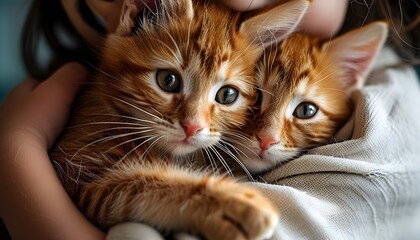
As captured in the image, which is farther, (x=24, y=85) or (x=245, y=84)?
(x=24, y=85)

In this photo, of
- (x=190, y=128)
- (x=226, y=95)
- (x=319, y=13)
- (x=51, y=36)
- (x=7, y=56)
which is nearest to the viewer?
(x=190, y=128)

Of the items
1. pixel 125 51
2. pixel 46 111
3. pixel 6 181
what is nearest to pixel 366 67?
pixel 125 51

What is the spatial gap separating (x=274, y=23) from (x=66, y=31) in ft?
2.64

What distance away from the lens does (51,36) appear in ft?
5.58

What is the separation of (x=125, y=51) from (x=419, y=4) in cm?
102

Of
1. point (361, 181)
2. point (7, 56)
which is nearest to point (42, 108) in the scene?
point (361, 181)

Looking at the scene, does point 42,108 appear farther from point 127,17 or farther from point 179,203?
point 179,203

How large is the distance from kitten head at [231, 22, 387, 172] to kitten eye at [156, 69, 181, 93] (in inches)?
8.0

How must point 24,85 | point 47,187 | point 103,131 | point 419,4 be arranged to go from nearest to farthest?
point 47,187 → point 103,131 → point 24,85 → point 419,4

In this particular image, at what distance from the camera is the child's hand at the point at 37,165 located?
110 centimetres

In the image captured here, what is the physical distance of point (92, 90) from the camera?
139 centimetres

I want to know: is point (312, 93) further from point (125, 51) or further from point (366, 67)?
Answer: point (125, 51)

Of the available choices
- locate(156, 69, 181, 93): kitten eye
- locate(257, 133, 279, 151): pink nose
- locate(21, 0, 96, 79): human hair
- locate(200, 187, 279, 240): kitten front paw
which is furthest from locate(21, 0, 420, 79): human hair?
locate(200, 187, 279, 240): kitten front paw

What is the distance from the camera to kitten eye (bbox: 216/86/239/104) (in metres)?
1.23
